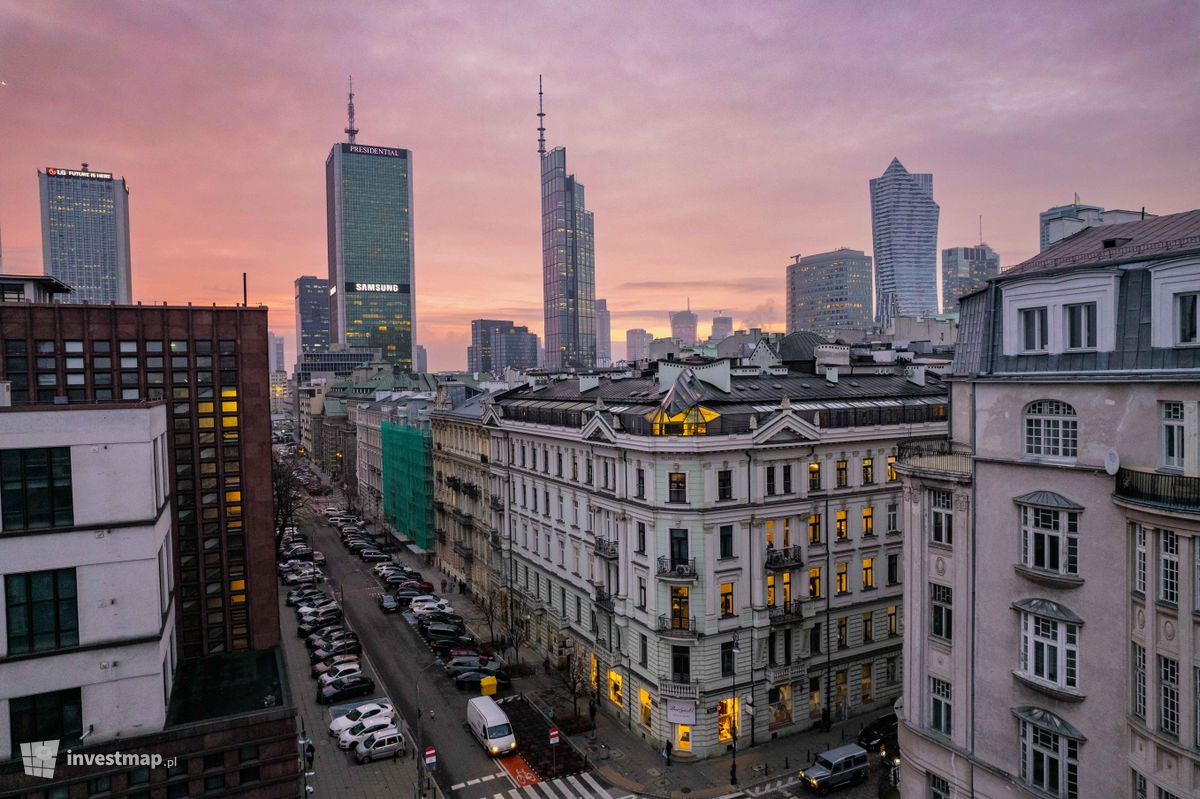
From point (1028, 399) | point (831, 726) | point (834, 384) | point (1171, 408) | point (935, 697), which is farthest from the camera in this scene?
point (834, 384)

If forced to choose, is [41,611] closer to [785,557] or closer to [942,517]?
[942,517]

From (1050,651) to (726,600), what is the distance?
70.6 ft

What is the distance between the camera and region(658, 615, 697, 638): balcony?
149ft

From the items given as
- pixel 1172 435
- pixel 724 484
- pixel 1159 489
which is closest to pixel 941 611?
pixel 1159 489

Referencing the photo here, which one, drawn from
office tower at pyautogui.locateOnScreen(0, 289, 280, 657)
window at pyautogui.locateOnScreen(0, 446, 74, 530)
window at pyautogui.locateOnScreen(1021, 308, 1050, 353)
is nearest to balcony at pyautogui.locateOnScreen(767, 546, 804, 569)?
window at pyautogui.locateOnScreen(1021, 308, 1050, 353)

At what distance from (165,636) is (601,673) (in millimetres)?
30264

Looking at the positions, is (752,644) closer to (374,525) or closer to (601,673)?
(601,673)

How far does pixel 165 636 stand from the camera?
110 ft

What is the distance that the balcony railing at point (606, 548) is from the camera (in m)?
50.5

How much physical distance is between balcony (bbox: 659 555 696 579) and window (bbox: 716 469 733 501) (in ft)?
14.7

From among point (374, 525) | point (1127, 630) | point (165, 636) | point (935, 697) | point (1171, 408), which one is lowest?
point (374, 525)

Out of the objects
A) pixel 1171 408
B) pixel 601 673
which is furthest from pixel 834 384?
pixel 1171 408

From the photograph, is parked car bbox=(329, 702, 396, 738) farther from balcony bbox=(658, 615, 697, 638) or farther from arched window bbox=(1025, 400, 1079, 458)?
arched window bbox=(1025, 400, 1079, 458)

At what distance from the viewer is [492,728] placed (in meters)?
47.2
